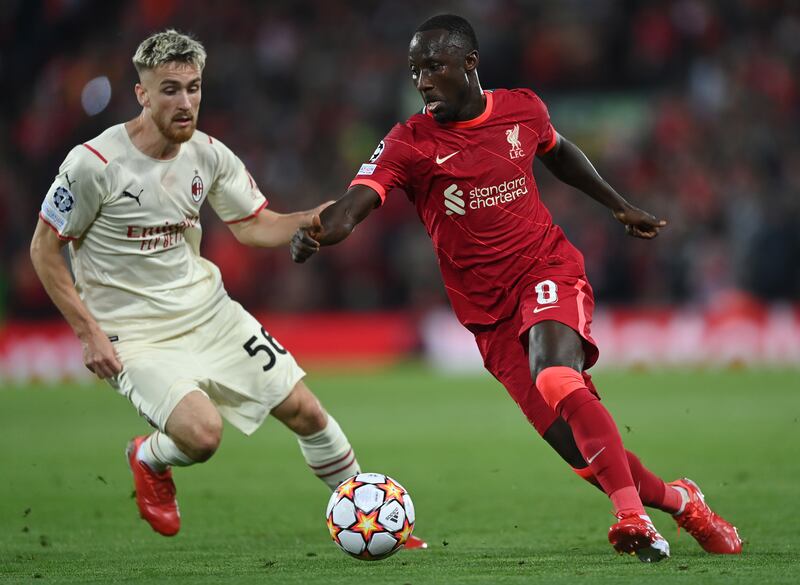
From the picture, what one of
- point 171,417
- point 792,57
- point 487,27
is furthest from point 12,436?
point 792,57

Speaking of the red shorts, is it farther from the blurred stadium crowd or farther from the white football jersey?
the blurred stadium crowd

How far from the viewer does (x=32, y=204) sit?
17953mm

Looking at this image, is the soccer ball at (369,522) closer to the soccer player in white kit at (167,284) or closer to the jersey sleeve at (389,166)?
the soccer player in white kit at (167,284)

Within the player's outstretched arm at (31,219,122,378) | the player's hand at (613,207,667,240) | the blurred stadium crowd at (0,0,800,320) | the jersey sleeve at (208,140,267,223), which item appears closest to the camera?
the player's outstretched arm at (31,219,122,378)

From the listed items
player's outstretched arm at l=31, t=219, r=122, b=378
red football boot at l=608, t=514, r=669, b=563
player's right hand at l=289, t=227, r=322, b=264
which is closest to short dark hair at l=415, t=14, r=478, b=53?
player's right hand at l=289, t=227, r=322, b=264

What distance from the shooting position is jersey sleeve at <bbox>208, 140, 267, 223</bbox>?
6438 mm

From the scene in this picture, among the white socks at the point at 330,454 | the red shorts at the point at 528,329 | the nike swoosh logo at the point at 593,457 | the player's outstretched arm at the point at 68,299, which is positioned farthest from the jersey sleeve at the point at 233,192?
the nike swoosh logo at the point at 593,457

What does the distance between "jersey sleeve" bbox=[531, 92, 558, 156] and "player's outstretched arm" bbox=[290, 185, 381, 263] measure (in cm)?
95

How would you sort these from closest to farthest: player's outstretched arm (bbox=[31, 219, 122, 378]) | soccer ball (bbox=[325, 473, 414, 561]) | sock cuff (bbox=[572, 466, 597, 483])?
1. soccer ball (bbox=[325, 473, 414, 561])
2. sock cuff (bbox=[572, 466, 597, 483])
3. player's outstretched arm (bbox=[31, 219, 122, 378])

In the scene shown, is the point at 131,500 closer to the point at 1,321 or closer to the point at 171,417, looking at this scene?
the point at 171,417

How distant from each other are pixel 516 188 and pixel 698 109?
542 inches

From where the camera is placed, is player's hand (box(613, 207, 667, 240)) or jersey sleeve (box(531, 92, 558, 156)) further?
player's hand (box(613, 207, 667, 240))

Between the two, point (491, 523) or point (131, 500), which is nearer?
point (491, 523)

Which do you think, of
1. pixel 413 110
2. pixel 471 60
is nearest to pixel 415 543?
pixel 471 60
